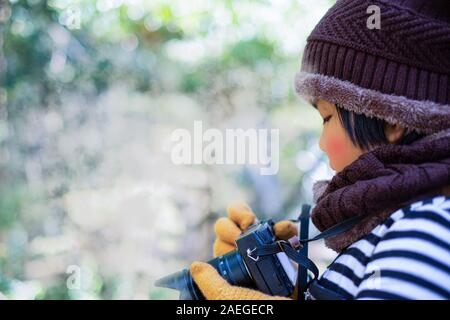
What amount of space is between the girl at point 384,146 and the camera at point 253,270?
0.13 feet

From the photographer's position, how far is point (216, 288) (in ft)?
2.61

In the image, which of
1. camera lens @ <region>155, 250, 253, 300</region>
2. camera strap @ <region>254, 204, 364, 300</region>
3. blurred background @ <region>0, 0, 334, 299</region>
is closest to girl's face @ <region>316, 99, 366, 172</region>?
camera strap @ <region>254, 204, 364, 300</region>

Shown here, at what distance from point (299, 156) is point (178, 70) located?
87 cm

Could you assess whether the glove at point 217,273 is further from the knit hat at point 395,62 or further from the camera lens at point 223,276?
the knit hat at point 395,62

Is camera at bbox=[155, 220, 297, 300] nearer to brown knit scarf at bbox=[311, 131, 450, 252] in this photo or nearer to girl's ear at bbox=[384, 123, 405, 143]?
brown knit scarf at bbox=[311, 131, 450, 252]

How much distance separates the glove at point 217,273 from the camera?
0.78 m

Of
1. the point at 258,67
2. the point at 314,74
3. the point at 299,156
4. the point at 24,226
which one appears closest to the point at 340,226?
the point at 314,74

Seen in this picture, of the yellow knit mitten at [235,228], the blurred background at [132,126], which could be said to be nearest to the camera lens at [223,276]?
the yellow knit mitten at [235,228]

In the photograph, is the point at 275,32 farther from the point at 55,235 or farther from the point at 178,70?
the point at 55,235

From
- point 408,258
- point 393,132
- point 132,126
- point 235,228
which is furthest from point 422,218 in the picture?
point 132,126

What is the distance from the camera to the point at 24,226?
2.69 meters

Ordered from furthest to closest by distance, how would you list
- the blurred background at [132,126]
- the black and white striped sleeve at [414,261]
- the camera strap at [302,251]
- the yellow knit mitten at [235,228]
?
the blurred background at [132,126]
the yellow knit mitten at [235,228]
the camera strap at [302,251]
the black and white striped sleeve at [414,261]
